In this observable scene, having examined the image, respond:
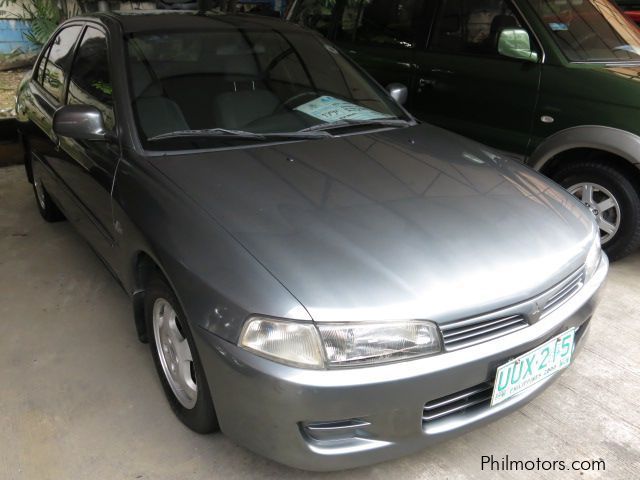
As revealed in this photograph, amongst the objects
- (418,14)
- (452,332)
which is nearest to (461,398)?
(452,332)

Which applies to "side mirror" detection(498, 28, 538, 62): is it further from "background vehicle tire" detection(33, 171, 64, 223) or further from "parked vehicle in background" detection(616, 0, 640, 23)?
"parked vehicle in background" detection(616, 0, 640, 23)

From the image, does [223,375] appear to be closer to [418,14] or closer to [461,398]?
[461,398]

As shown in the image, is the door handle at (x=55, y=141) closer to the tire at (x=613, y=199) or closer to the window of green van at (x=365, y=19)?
the window of green van at (x=365, y=19)

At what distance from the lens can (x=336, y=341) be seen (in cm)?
156

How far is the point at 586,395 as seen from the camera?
2.38 meters

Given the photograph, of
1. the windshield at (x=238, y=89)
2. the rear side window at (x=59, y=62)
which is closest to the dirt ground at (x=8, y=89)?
the rear side window at (x=59, y=62)

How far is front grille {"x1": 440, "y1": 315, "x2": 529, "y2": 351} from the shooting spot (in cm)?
163

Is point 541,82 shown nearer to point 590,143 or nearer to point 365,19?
point 590,143

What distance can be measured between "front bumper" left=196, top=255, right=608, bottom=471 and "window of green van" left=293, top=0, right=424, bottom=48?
10.3 ft

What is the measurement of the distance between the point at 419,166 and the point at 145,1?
24.1ft

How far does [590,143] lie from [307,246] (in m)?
2.41

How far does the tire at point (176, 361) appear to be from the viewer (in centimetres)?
187

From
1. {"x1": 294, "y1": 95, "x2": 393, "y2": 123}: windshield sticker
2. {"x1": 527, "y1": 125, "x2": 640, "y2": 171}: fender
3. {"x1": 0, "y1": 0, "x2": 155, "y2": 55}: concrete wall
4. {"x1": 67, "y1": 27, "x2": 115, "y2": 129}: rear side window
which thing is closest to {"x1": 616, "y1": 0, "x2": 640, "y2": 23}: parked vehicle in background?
{"x1": 527, "y1": 125, "x2": 640, "y2": 171}: fender

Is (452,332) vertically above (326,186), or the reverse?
(326,186)
